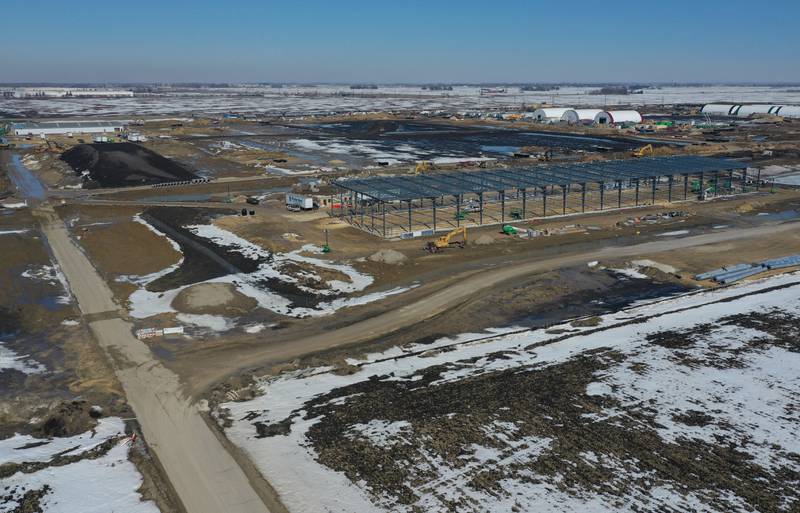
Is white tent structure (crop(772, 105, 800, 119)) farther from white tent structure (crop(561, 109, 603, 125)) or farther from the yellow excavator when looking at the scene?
the yellow excavator

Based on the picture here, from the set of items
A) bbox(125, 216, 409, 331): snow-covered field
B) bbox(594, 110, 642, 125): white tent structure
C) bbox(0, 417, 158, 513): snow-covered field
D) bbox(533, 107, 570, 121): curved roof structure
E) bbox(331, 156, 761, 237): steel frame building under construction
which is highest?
bbox(533, 107, 570, 121): curved roof structure

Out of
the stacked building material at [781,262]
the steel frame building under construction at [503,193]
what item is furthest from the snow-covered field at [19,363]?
the stacked building material at [781,262]

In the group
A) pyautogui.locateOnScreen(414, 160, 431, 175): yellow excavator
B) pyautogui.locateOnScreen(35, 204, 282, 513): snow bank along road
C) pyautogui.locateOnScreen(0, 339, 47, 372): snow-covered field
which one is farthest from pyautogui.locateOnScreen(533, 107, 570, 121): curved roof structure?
pyautogui.locateOnScreen(0, 339, 47, 372): snow-covered field

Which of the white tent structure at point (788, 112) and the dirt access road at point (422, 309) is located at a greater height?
the white tent structure at point (788, 112)

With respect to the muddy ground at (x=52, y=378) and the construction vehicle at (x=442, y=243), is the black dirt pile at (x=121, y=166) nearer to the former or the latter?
the muddy ground at (x=52, y=378)

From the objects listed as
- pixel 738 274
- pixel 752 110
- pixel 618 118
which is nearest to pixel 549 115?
pixel 618 118

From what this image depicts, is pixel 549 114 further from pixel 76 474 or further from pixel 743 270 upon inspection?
pixel 76 474
